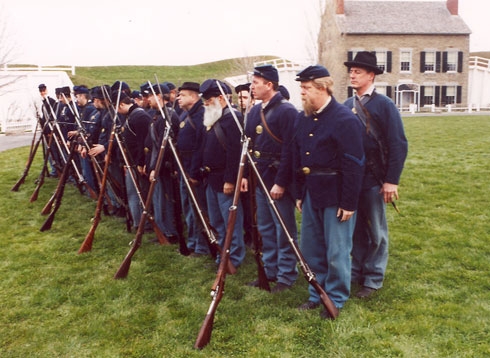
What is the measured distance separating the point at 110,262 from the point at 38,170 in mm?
8218

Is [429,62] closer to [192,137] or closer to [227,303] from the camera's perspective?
[192,137]

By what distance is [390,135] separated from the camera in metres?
4.48

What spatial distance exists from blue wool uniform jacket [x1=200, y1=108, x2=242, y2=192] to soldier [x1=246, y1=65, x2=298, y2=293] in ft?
1.07

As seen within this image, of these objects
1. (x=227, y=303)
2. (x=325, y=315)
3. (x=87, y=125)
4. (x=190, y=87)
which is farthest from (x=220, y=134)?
(x=87, y=125)

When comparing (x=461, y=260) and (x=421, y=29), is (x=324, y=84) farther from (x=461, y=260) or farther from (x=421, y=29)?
(x=421, y=29)

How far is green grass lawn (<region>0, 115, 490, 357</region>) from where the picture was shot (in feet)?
13.0

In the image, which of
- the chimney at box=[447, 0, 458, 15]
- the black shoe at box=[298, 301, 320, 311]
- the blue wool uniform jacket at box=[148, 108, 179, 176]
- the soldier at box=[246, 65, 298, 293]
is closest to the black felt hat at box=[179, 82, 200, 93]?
the blue wool uniform jacket at box=[148, 108, 179, 176]

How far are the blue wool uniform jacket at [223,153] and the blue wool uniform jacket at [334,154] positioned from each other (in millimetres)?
1210

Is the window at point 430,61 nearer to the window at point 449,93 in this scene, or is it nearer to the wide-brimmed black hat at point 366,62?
the window at point 449,93

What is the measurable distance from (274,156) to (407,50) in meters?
36.5

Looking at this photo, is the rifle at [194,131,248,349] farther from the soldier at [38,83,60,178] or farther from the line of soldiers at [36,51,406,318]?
the soldier at [38,83,60,178]

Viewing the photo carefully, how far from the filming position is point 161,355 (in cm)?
387

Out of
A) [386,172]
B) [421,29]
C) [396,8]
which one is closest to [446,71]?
[421,29]

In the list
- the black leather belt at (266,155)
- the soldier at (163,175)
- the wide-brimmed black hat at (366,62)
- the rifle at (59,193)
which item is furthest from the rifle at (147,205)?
the rifle at (59,193)
